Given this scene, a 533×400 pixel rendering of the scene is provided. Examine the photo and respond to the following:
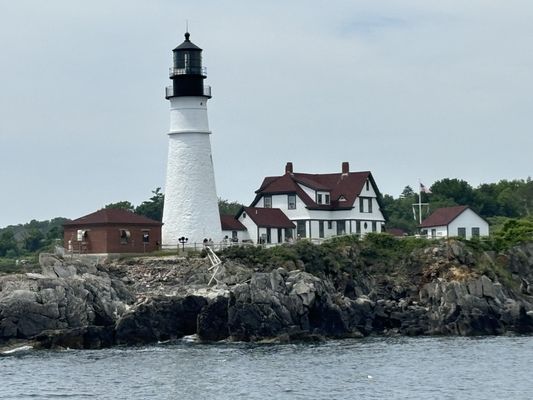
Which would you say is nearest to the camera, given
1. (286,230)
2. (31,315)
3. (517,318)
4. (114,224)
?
(31,315)

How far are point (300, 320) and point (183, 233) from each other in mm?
12601

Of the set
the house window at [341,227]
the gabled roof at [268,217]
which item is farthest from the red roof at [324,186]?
the gabled roof at [268,217]

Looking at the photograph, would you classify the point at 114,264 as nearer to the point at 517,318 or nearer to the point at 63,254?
the point at 63,254

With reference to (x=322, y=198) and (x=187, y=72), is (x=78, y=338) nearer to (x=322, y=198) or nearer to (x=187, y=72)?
(x=187, y=72)

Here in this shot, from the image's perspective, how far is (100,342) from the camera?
58.8 metres

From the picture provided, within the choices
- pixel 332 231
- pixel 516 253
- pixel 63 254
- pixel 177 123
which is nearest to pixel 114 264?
pixel 63 254

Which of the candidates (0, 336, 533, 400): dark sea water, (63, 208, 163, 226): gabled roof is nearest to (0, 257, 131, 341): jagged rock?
(0, 336, 533, 400): dark sea water

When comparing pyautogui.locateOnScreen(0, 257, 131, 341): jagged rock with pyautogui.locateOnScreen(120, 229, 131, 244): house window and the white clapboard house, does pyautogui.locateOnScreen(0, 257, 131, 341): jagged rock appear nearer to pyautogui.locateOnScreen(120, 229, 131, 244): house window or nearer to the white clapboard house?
pyautogui.locateOnScreen(120, 229, 131, 244): house window

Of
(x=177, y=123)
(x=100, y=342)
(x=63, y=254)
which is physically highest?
(x=177, y=123)

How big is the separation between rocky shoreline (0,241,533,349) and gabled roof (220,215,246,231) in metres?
7.98

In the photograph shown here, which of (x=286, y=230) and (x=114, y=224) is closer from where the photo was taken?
(x=114, y=224)

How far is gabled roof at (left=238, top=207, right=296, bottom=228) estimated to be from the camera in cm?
7612

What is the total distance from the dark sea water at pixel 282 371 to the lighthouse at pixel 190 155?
13256mm

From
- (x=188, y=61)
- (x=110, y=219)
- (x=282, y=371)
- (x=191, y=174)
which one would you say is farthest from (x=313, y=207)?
(x=282, y=371)
